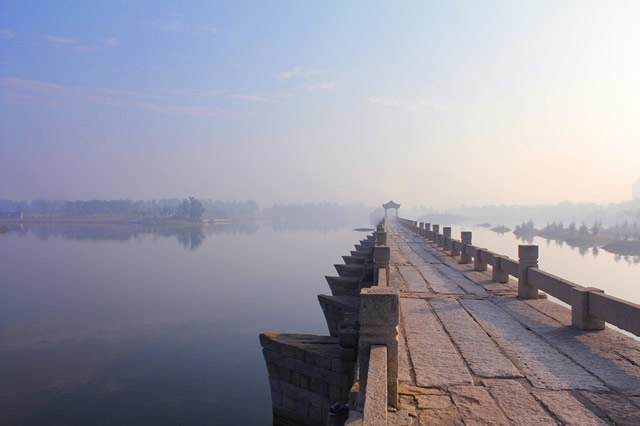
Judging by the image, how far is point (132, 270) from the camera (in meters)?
45.4

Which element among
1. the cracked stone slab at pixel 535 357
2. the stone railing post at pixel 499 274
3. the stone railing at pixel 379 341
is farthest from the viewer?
the stone railing post at pixel 499 274

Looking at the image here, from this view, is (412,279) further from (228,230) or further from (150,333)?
(228,230)

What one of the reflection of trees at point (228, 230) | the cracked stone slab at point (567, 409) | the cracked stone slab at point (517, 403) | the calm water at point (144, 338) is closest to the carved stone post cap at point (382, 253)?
the cracked stone slab at point (517, 403)

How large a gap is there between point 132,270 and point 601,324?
46.5 meters

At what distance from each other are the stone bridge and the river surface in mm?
5947

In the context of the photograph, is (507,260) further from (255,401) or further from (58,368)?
(58,368)

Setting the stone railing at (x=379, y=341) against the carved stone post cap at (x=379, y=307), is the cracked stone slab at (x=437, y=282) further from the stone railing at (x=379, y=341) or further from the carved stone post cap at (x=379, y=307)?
the carved stone post cap at (x=379, y=307)

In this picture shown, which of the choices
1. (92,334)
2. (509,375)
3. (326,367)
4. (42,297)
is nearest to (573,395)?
(509,375)

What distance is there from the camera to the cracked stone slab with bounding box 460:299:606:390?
446cm

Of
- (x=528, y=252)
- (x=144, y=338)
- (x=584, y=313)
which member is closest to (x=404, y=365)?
(x=584, y=313)

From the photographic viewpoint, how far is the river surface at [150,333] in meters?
14.6

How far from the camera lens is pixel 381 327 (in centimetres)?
383

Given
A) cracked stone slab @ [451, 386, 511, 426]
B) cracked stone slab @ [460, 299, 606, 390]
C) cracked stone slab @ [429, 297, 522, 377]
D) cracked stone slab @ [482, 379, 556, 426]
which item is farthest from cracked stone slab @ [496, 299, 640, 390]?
cracked stone slab @ [451, 386, 511, 426]

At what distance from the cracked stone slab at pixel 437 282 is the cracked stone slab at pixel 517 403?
5.47 metres
